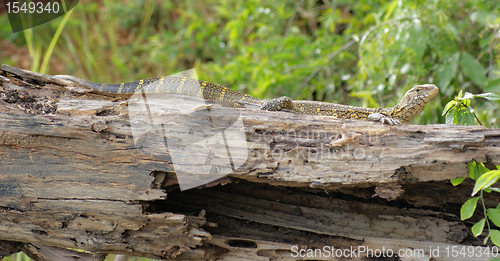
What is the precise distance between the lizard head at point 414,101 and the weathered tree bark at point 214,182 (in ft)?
4.87

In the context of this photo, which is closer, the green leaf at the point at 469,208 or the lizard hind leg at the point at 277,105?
the green leaf at the point at 469,208

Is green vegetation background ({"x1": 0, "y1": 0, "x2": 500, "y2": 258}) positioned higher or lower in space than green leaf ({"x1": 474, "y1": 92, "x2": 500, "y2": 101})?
higher

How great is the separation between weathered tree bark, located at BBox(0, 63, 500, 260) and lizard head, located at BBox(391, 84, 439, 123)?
58.4 inches

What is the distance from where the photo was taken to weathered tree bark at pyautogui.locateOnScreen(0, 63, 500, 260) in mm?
3023

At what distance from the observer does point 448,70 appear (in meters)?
5.27

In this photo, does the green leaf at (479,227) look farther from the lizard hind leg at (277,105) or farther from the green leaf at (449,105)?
the lizard hind leg at (277,105)

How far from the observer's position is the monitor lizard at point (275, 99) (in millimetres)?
4277

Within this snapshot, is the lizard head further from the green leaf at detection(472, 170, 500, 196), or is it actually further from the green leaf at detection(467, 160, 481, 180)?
the green leaf at detection(472, 170, 500, 196)

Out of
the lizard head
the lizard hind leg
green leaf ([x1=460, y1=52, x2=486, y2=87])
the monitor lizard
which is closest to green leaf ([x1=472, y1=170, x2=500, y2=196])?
the monitor lizard

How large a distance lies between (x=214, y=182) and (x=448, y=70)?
409 cm

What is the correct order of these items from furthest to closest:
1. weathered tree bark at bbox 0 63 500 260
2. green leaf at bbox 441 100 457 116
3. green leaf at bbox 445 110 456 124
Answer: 1. green leaf at bbox 445 110 456 124
2. green leaf at bbox 441 100 457 116
3. weathered tree bark at bbox 0 63 500 260

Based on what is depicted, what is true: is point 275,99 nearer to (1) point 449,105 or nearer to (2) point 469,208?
(1) point 449,105

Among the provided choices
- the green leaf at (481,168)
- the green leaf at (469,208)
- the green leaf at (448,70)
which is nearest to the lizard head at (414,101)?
the green leaf at (448,70)

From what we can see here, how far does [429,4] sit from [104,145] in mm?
5398
